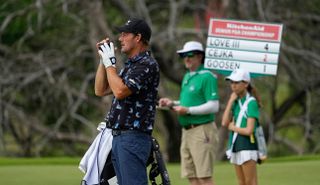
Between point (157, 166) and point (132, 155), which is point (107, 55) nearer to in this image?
point (132, 155)

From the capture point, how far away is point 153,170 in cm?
709

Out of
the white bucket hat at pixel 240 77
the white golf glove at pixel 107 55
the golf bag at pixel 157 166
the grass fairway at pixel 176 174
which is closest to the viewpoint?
the white golf glove at pixel 107 55

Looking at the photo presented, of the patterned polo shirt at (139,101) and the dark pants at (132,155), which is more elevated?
the patterned polo shirt at (139,101)

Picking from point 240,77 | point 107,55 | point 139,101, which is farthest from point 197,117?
point 107,55

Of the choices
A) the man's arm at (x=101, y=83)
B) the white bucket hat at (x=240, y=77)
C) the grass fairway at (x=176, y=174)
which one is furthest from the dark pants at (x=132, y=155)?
the grass fairway at (x=176, y=174)

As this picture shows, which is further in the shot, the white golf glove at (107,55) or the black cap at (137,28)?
the black cap at (137,28)

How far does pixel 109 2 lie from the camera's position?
21.5 meters

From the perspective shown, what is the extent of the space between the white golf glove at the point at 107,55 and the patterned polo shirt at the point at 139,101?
15 cm

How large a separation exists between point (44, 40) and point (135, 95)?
1615 cm

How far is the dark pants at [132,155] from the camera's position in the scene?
6.89m

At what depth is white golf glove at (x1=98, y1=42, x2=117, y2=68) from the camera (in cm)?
685

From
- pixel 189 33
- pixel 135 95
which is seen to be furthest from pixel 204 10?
pixel 135 95

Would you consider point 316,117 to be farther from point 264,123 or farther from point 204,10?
point 204,10

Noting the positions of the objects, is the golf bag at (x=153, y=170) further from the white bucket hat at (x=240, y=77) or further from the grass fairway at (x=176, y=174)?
the grass fairway at (x=176, y=174)
